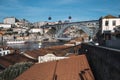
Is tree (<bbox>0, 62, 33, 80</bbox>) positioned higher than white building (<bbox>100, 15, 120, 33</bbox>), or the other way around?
white building (<bbox>100, 15, 120, 33</bbox>)

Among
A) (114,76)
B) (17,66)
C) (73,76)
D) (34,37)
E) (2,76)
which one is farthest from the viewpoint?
(34,37)

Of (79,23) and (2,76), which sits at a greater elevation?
(79,23)

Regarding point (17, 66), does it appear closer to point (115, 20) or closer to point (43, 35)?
point (115, 20)

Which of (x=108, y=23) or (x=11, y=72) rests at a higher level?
(x=108, y=23)

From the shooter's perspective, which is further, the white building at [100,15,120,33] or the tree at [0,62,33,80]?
the white building at [100,15,120,33]

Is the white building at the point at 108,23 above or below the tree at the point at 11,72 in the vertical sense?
above

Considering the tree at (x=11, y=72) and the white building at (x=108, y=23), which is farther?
the white building at (x=108, y=23)

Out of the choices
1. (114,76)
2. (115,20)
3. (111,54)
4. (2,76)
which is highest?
(115,20)

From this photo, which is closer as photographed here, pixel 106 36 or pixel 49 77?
pixel 49 77

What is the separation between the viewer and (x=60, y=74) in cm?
1620

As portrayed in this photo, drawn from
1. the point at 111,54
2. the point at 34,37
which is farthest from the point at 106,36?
the point at 34,37

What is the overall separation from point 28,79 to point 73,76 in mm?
2869

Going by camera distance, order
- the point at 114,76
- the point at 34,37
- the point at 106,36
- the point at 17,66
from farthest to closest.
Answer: the point at 34,37, the point at 106,36, the point at 17,66, the point at 114,76

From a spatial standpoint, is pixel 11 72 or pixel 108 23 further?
pixel 108 23
